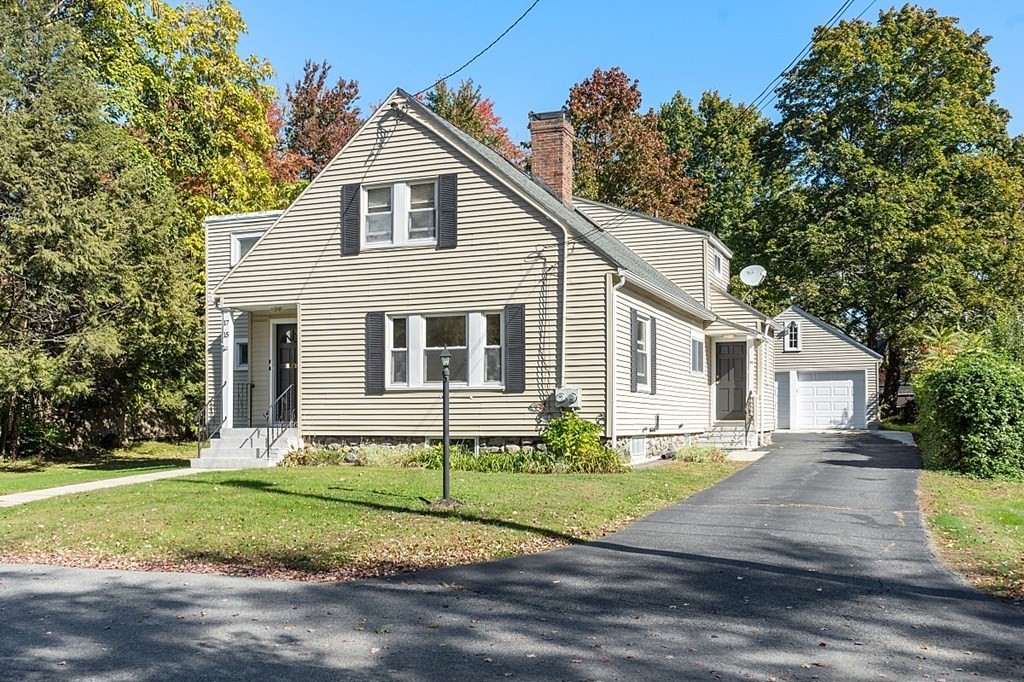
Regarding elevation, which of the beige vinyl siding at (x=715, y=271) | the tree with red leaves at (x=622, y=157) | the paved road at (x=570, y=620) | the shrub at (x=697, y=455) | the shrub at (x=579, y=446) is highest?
the tree with red leaves at (x=622, y=157)

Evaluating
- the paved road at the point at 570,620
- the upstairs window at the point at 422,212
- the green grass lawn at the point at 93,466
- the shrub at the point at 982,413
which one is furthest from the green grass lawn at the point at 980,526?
the green grass lawn at the point at 93,466

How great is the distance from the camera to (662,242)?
2395 centimetres

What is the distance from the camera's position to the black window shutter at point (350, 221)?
18.9m

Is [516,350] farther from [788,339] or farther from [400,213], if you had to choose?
[788,339]

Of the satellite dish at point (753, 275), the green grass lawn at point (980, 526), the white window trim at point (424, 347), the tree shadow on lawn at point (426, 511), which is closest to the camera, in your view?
the green grass lawn at point (980, 526)

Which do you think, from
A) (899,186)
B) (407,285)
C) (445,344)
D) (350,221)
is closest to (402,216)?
(350,221)

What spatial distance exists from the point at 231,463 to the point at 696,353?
38.1 feet

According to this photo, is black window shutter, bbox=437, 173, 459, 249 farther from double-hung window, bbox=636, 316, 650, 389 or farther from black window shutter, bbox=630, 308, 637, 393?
double-hung window, bbox=636, 316, 650, 389

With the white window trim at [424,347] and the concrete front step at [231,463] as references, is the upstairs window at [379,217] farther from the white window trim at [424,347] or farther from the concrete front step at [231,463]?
the concrete front step at [231,463]

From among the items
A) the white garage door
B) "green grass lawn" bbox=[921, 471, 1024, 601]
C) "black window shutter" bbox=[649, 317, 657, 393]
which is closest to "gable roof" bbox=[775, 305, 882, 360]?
the white garage door

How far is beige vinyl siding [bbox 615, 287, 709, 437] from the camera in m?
17.5

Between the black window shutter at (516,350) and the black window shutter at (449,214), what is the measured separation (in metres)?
1.92

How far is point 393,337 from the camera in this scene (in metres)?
18.6

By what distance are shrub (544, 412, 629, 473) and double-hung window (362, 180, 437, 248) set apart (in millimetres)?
4569
